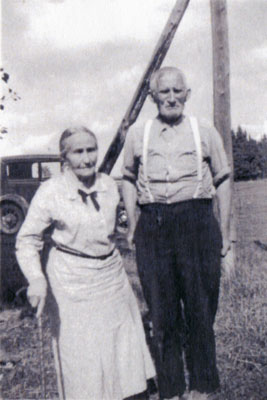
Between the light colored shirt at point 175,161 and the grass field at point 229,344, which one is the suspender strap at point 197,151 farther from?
the grass field at point 229,344

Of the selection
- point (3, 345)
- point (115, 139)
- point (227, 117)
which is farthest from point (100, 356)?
point (227, 117)

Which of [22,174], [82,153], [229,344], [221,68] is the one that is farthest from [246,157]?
[82,153]

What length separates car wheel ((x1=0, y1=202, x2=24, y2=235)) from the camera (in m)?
11.5

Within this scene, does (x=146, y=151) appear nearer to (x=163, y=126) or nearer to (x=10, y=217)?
(x=163, y=126)

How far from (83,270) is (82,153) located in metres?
0.60

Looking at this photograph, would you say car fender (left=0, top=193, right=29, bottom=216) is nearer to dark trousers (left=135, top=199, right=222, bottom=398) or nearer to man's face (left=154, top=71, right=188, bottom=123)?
dark trousers (left=135, top=199, right=222, bottom=398)

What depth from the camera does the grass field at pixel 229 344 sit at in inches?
143

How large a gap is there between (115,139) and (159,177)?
2.79m

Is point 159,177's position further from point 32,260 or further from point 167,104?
point 32,260

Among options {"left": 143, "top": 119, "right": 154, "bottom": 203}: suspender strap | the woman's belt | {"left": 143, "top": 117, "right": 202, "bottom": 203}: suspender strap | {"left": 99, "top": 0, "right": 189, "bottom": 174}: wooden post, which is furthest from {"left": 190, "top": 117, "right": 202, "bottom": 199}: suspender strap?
{"left": 99, "top": 0, "right": 189, "bottom": 174}: wooden post

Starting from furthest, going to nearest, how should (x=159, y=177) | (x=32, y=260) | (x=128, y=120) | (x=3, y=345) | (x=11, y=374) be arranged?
(x=128, y=120) → (x=3, y=345) → (x=11, y=374) → (x=159, y=177) → (x=32, y=260)

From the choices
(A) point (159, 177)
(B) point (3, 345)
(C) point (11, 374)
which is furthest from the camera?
(B) point (3, 345)

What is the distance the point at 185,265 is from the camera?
9.95 feet

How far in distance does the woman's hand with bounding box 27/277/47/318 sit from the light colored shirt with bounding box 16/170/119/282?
0.11ft
